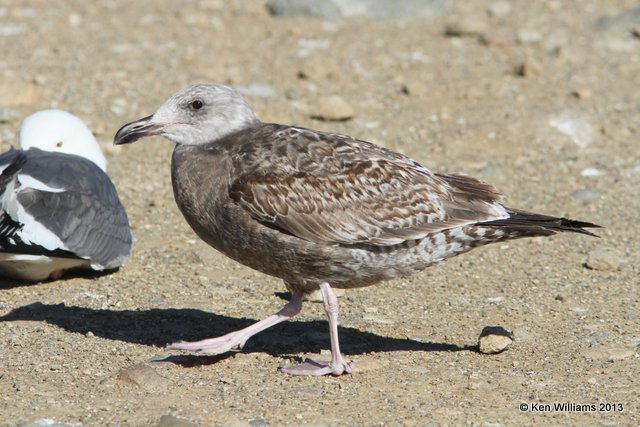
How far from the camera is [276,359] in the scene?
6.57 meters

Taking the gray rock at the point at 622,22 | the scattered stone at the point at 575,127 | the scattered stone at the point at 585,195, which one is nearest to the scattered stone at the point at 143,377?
the scattered stone at the point at 585,195

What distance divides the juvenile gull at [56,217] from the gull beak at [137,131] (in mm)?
1123

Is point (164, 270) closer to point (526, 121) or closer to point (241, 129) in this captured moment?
point (241, 129)

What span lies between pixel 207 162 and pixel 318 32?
24.6ft

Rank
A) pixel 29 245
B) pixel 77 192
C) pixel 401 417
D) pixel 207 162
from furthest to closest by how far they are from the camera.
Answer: pixel 77 192 < pixel 29 245 < pixel 207 162 < pixel 401 417

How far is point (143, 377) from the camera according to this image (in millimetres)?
5988

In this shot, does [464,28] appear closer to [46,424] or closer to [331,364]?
[331,364]

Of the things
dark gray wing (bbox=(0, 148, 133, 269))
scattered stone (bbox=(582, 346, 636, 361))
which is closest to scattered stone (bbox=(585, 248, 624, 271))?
scattered stone (bbox=(582, 346, 636, 361))

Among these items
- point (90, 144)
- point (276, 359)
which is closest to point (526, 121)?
point (90, 144)

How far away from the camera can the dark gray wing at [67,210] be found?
743 cm

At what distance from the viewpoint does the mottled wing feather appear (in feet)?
20.5

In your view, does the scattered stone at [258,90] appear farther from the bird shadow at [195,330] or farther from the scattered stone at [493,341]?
the scattered stone at [493,341]

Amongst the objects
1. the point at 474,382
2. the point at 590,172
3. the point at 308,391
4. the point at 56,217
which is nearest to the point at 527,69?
the point at 590,172

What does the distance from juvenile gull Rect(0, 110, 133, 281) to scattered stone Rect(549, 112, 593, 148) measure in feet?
16.1
